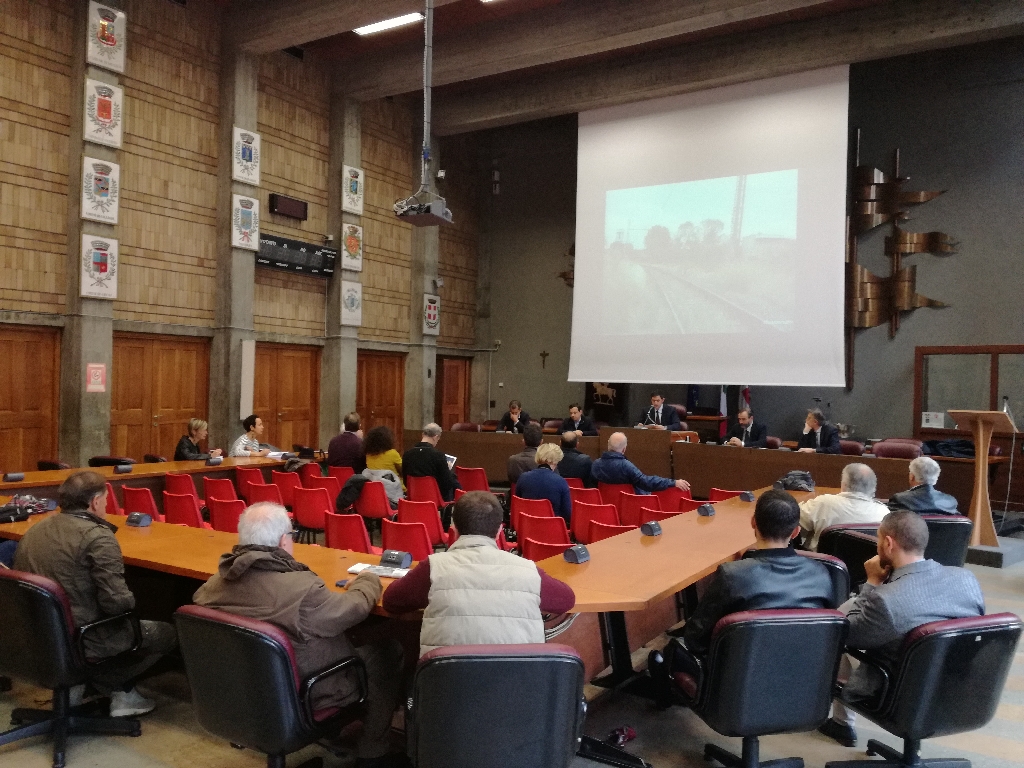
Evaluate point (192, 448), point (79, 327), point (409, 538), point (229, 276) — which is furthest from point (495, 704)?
point (229, 276)

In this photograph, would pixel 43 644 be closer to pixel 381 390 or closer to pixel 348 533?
pixel 348 533

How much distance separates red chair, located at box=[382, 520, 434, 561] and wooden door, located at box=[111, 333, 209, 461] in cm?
604

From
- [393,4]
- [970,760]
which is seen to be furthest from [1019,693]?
[393,4]

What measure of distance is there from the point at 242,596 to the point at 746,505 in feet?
11.9

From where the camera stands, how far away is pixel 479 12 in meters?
10.0

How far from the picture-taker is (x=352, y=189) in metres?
11.5

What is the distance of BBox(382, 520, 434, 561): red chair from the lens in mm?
4254

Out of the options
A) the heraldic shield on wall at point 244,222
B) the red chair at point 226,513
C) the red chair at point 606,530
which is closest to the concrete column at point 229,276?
the heraldic shield on wall at point 244,222

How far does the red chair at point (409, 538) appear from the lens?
425cm

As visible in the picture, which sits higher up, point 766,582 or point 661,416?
point 661,416

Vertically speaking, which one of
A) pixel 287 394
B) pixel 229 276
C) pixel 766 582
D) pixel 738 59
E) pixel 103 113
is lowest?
pixel 766 582

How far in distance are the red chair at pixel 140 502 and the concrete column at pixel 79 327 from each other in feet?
11.3

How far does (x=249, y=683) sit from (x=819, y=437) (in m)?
7.42

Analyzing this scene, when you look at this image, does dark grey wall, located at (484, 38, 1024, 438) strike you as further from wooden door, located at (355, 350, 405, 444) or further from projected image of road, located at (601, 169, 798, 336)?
wooden door, located at (355, 350, 405, 444)
